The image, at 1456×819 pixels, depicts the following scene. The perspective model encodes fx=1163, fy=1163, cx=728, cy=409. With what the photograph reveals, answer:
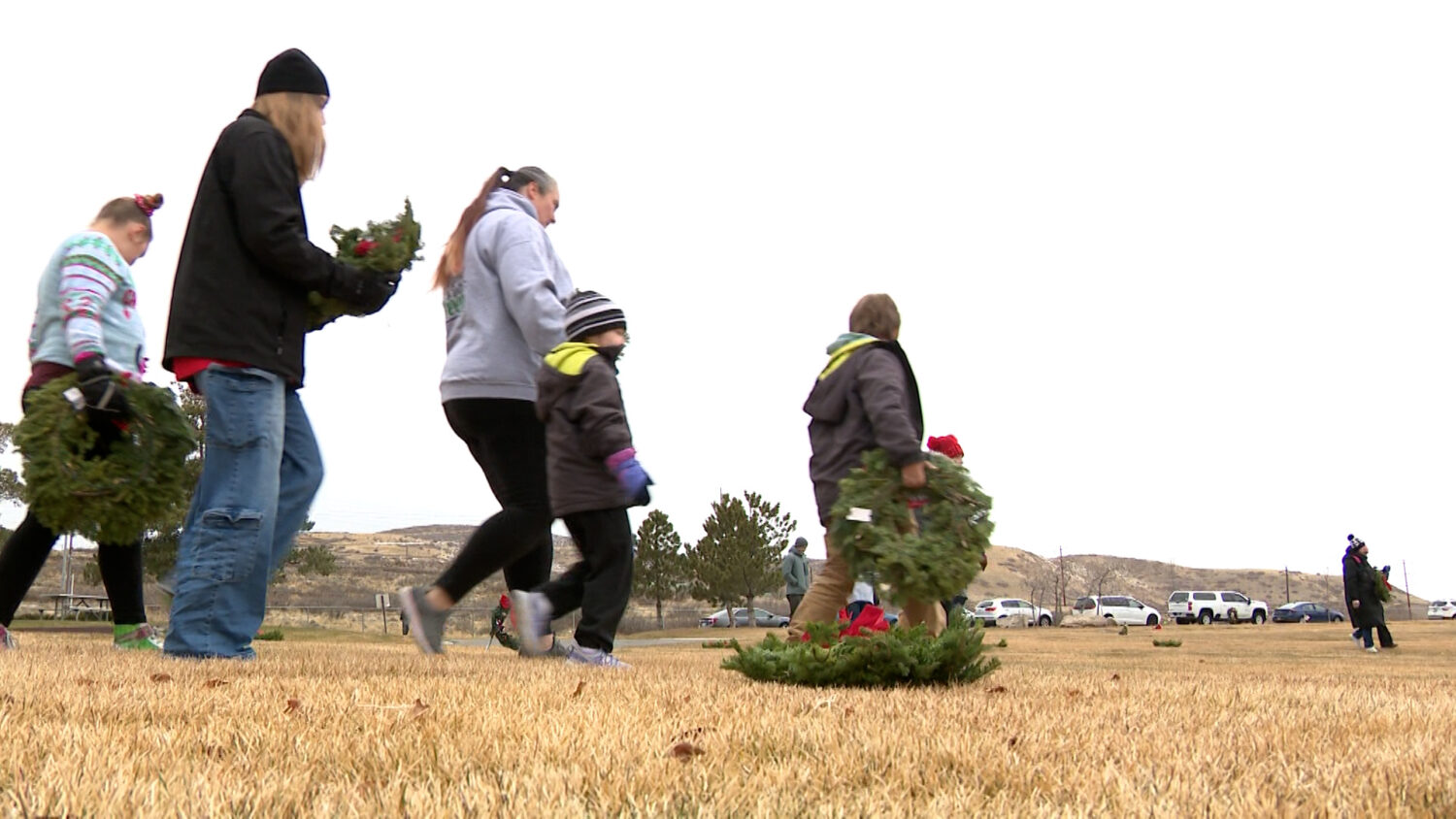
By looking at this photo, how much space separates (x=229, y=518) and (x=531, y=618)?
1531 mm

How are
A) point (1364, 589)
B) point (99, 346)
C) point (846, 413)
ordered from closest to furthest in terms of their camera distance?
point (99, 346), point (846, 413), point (1364, 589)

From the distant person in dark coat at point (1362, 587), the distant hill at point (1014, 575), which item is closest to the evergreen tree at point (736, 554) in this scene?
the distant hill at point (1014, 575)

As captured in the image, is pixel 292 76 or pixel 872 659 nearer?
pixel 872 659

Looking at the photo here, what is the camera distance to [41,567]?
5.76 m

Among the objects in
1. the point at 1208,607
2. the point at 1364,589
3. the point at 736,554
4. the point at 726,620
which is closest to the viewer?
the point at 1364,589

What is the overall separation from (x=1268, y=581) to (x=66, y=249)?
455 ft

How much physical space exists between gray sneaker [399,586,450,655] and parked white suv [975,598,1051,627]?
50.2 metres

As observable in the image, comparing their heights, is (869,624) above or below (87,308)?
below

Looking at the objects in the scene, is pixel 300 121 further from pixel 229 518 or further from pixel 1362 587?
pixel 1362 587

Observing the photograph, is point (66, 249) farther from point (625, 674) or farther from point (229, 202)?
point (625, 674)

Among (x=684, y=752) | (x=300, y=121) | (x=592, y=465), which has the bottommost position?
(x=684, y=752)

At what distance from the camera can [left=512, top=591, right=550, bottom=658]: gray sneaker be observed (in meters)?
5.47

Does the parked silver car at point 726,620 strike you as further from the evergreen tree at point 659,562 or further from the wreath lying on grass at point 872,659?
the wreath lying on grass at point 872,659

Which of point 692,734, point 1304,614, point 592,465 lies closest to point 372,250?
point 592,465
